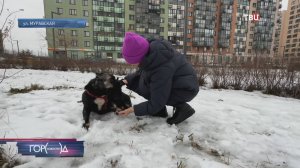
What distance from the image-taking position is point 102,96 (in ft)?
8.23

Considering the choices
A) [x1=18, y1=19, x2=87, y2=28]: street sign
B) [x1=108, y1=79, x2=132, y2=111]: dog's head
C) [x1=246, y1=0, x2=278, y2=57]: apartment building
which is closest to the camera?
A: [x1=108, y1=79, x2=132, y2=111]: dog's head

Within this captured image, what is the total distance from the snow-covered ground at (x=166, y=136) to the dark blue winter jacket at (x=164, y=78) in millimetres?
289

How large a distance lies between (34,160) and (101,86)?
43.5 inches

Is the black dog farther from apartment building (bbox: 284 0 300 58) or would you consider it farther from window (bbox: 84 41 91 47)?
apartment building (bbox: 284 0 300 58)

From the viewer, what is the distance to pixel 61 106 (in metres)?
3.05

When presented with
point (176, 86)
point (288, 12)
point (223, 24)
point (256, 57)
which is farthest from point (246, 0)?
point (176, 86)

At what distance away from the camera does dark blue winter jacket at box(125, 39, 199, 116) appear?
2129 mm

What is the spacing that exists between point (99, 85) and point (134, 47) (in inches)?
28.3

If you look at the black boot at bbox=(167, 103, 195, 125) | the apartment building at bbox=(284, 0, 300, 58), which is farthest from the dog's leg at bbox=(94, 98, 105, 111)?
the apartment building at bbox=(284, 0, 300, 58)

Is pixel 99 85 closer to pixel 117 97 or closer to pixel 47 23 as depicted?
pixel 117 97

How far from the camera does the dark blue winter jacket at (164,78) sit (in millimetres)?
2129

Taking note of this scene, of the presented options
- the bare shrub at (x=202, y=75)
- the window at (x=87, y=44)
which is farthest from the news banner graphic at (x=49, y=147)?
the window at (x=87, y=44)

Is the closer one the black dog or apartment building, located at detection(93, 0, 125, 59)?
the black dog

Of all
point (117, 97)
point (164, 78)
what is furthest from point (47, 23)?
point (164, 78)
